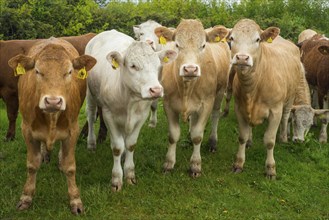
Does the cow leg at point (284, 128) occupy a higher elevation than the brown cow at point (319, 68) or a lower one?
lower

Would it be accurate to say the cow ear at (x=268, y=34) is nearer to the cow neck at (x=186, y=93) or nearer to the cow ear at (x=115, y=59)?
the cow neck at (x=186, y=93)

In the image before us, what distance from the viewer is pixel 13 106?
7598mm

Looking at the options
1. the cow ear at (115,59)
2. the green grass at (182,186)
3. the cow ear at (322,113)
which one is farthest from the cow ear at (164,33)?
the cow ear at (322,113)

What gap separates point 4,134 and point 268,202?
5.29 m

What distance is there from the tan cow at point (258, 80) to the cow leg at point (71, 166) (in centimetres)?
223

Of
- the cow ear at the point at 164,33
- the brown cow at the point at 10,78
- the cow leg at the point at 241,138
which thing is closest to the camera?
the cow ear at the point at 164,33

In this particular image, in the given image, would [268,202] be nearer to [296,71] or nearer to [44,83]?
[296,71]

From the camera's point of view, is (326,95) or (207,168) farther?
(326,95)

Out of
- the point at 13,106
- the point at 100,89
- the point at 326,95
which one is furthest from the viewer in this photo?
the point at 326,95

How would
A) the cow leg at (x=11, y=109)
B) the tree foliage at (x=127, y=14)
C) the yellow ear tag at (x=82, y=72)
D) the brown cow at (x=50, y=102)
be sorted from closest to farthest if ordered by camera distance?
the brown cow at (x=50, y=102) → the yellow ear tag at (x=82, y=72) → the cow leg at (x=11, y=109) → the tree foliage at (x=127, y=14)

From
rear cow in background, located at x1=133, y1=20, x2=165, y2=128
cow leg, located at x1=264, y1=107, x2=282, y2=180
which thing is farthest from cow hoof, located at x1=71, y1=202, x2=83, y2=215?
rear cow in background, located at x1=133, y1=20, x2=165, y2=128

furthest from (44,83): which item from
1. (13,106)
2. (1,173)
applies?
(13,106)

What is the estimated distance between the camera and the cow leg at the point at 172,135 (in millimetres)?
6141

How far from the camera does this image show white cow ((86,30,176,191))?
5.00 meters
